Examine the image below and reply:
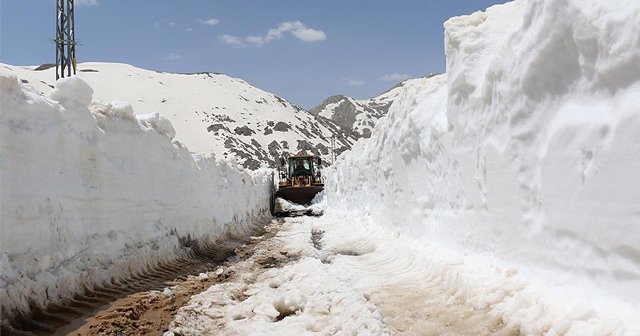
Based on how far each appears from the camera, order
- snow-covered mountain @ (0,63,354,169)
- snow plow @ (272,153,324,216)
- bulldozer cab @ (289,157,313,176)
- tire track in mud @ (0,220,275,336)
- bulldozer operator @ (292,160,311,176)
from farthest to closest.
Answer: snow-covered mountain @ (0,63,354,169), bulldozer cab @ (289,157,313,176), bulldozer operator @ (292,160,311,176), snow plow @ (272,153,324,216), tire track in mud @ (0,220,275,336)

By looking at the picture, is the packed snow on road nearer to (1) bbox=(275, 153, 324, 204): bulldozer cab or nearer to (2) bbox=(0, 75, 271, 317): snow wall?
(2) bbox=(0, 75, 271, 317): snow wall

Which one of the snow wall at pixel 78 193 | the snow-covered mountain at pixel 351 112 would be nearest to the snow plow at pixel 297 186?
the snow wall at pixel 78 193

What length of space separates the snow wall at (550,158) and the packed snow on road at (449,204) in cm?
1

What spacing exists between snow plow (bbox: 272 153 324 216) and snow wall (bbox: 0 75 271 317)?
17.0 metres

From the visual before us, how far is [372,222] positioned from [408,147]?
13.5 feet

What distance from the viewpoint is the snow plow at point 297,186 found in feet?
93.9

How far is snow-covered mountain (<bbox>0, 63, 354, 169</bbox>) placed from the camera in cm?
6575

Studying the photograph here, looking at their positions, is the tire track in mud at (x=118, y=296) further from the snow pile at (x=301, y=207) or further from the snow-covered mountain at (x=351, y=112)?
the snow-covered mountain at (x=351, y=112)

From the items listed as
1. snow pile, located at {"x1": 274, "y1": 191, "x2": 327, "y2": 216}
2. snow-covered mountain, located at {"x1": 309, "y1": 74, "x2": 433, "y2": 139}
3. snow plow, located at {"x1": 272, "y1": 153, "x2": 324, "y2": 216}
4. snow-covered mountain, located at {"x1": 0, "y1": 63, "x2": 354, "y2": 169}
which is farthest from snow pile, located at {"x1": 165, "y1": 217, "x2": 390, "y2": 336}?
snow-covered mountain, located at {"x1": 309, "y1": 74, "x2": 433, "y2": 139}

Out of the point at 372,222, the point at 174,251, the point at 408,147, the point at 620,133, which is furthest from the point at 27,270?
the point at 372,222

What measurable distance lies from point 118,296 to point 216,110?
7720 centimetres

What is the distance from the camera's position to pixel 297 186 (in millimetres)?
30016

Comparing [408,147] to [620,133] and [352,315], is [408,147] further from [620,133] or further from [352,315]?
[620,133]

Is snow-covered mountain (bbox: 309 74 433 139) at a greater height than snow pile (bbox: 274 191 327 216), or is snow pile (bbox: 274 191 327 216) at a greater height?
snow-covered mountain (bbox: 309 74 433 139)
